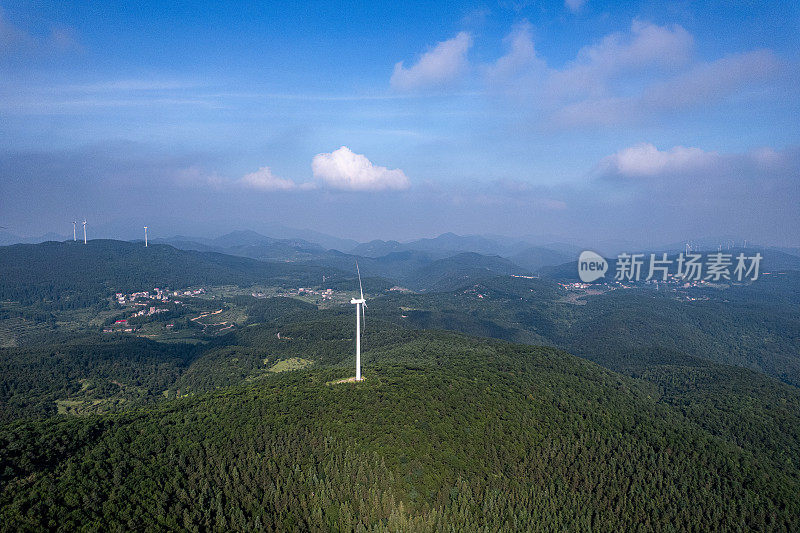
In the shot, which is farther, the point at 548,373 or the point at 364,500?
the point at 548,373

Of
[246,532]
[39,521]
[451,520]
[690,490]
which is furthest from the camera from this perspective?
[690,490]

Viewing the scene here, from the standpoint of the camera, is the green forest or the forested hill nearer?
the forested hill

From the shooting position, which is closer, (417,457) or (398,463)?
(398,463)

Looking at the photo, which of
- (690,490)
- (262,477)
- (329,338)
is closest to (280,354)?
(329,338)

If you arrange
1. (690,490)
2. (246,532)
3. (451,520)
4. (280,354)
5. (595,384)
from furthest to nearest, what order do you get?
(280,354) < (595,384) < (690,490) < (451,520) < (246,532)

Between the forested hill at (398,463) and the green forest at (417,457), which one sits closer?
the forested hill at (398,463)

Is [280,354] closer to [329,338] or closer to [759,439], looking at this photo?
[329,338]

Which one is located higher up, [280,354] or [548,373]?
[548,373]

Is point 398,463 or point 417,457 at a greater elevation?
point 417,457
